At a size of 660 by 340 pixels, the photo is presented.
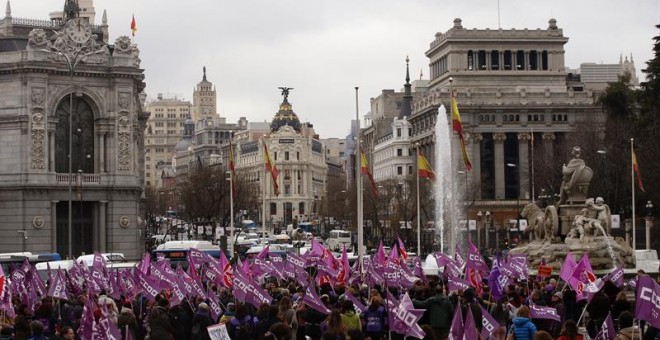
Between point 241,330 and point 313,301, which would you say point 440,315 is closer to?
point 313,301

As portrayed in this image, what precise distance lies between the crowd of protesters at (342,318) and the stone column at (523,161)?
320ft

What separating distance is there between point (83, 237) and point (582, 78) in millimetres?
104486

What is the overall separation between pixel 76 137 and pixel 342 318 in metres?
57.4

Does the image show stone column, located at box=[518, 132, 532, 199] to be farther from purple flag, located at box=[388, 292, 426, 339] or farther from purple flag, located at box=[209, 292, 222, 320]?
purple flag, located at box=[388, 292, 426, 339]

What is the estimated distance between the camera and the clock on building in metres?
74.9

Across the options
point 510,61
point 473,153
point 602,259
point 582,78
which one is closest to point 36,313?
point 602,259

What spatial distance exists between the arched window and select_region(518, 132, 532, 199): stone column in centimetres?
5499

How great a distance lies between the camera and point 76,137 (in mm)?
75625

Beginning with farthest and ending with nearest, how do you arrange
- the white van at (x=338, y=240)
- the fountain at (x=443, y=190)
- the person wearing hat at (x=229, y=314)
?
the white van at (x=338, y=240), the fountain at (x=443, y=190), the person wearing hat at (x=229, y=314)

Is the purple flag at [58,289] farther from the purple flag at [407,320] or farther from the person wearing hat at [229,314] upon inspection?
the purple flag at [407,320]

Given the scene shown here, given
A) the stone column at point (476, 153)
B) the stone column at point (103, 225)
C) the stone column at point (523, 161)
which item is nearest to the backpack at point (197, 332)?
the stone column at point (103, 225)

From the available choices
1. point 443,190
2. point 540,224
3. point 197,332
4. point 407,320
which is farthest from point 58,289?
point 443,190

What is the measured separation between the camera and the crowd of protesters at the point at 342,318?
18.5 metres

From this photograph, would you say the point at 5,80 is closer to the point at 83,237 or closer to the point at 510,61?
the point at 83,237
